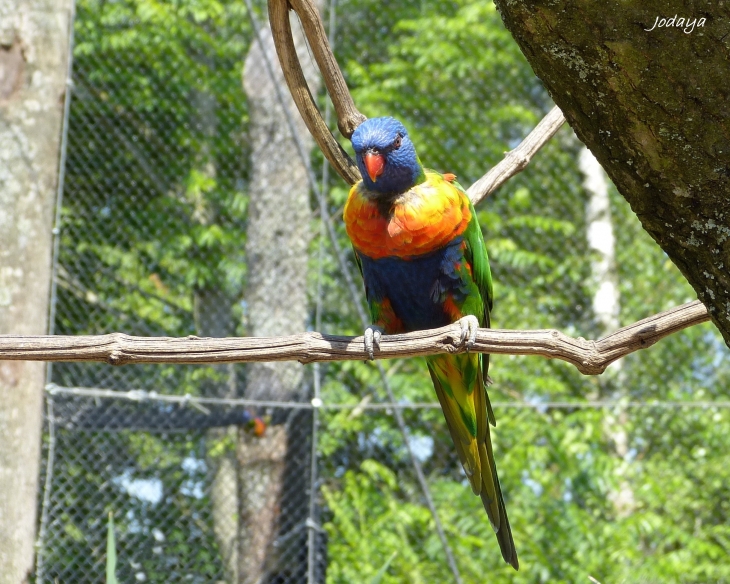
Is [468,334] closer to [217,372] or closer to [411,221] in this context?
[411,221]

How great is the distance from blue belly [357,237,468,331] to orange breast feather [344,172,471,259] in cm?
4

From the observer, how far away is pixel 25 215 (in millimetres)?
2949

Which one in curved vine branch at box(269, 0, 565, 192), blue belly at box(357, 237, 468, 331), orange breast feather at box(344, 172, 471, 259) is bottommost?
blue belly at box(357, 237, 468, 331)

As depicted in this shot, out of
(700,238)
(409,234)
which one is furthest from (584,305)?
(700,238)

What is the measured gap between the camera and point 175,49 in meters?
4.99

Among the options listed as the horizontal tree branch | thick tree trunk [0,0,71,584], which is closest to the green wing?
the horizontal tree branch

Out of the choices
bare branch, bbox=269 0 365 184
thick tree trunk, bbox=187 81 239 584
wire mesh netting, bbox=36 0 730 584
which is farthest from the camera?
thick tree trunk, bbox=187 81 239 584

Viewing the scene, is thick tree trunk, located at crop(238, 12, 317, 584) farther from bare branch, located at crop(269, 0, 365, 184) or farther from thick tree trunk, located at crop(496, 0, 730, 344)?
thick tree trunk, located at crop(496, 0, 730, 344)

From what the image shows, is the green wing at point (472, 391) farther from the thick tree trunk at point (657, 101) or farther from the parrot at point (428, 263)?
the thick tree trunk at point (657, 101)

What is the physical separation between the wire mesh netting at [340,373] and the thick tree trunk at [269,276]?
0.02 metres

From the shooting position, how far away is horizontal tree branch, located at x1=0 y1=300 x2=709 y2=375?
148cm

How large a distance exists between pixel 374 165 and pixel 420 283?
35cm

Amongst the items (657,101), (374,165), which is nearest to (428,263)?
(374,165)

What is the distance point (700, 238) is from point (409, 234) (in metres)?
1.12
